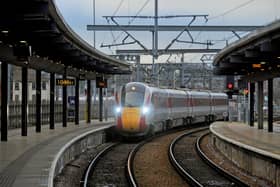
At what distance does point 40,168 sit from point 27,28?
5.26 metres

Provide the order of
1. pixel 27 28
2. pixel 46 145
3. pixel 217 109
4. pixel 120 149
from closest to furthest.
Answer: pixel 27 28 → pixel 46 145 → pixel 120 149 → pixel 217 109

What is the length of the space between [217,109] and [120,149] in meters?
30.9

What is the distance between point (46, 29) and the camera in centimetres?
1791

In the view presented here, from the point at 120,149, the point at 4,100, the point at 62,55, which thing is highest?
the point at 62,55

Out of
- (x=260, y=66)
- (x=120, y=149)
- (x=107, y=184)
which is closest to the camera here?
(x=107, y=184)

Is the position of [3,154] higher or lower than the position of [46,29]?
lower

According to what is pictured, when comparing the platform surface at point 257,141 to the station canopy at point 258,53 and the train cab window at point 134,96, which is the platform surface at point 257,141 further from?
the train cab window at point 134,96

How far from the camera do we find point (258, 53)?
23.6 metres

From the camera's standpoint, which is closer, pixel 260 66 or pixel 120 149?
pixel 120 149

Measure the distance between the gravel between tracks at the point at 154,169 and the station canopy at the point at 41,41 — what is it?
17.0 ft

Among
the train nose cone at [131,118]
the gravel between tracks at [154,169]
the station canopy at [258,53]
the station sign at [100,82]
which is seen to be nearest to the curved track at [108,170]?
the gravel between tracks at [154,169]

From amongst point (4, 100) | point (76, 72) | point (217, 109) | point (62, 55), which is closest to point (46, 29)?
point (4, 100)

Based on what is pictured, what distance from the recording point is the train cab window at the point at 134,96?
29.3 m

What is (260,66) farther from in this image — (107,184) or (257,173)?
(107,184)
